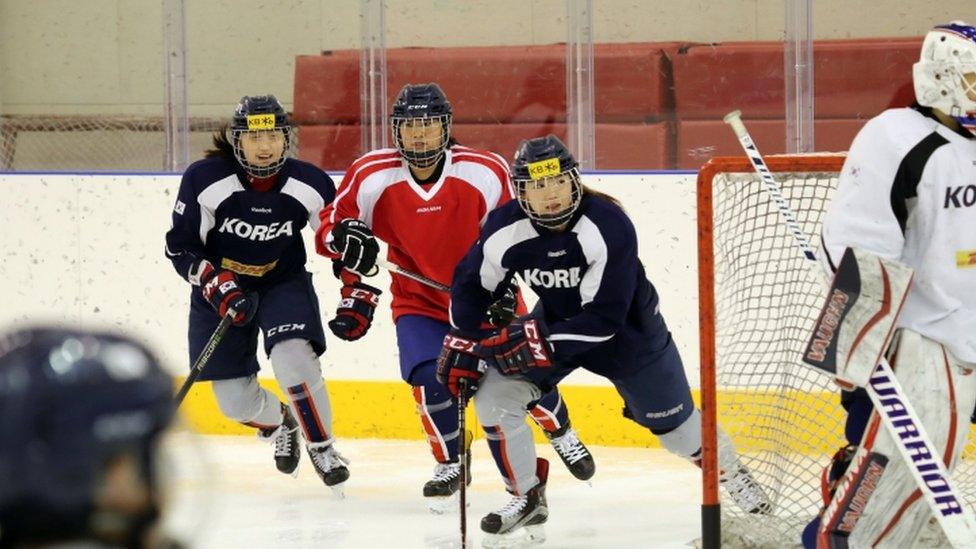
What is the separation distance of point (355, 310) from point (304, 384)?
28cm

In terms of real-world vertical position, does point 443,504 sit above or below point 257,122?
below

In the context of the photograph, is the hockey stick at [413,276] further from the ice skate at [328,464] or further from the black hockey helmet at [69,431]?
the black hockey helmet at [69,431]

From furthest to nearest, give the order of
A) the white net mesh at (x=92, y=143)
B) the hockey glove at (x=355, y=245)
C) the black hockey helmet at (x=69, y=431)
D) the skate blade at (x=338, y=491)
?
the white net mesh at (x=92, y=143) → the skate blade at (x=338, y=491) → the hockey glove at (x=355, y=245) → the black hockey helmet at (x=69, y=431)

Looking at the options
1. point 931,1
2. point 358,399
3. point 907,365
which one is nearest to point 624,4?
point 931,1

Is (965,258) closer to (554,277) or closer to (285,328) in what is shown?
(554,277)

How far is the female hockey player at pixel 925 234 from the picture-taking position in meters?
2.51

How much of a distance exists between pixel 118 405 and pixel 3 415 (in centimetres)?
6

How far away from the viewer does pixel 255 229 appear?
423 cm

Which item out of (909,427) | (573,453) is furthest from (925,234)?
(573,453)

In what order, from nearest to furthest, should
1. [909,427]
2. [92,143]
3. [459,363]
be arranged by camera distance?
[909,427] → [459,363] → [92,143]

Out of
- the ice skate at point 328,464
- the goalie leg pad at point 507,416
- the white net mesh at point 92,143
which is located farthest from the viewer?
the white net mesh at point 92,143

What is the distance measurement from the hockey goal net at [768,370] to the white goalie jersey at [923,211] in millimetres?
807

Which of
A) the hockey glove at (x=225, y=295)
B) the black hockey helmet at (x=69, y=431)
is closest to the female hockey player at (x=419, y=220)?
the hockey glove at (x=225, y=295)

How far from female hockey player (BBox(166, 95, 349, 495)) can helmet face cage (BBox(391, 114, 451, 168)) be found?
0.34 metres
